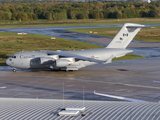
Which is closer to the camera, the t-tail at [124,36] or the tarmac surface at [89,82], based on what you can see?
the tarmac surface at [89,82]

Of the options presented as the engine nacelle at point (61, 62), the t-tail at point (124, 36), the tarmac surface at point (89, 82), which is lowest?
the tarmac surface at point (89, 82)

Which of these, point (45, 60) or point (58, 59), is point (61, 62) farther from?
point (45, 60)

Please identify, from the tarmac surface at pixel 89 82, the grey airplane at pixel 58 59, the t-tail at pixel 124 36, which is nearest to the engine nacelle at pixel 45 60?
the grey airplane at pixel 58 59

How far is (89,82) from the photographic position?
132 ft

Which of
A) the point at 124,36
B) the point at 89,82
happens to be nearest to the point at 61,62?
the point at 89,82


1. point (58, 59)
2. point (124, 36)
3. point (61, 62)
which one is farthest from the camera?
point (124, 36)

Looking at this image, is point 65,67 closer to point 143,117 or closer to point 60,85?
point 60,85

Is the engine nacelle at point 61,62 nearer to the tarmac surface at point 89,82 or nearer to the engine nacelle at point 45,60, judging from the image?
the engine nacelle at point 45,60

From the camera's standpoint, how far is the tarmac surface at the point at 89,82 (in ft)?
112

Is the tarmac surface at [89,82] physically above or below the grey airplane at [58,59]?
below

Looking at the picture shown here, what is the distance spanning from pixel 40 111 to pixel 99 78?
80.7 feet

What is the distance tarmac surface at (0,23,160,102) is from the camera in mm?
34031

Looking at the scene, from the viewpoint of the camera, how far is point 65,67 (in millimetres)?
46125

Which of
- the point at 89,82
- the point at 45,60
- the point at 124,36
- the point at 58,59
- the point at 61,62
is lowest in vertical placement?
the point at 89,82
